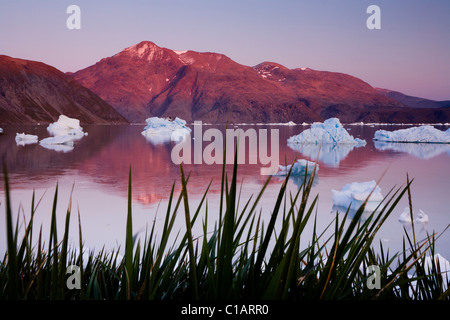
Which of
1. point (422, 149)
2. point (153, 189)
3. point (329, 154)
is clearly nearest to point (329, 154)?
point (329, 154)

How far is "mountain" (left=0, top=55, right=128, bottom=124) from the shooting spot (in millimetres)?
141375

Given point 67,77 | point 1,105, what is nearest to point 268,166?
point 1,105

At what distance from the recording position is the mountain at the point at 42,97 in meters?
141

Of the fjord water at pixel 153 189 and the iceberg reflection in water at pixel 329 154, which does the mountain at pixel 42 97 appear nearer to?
the iceberg reflection in water at pixel 329 154

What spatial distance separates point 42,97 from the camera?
527 ft

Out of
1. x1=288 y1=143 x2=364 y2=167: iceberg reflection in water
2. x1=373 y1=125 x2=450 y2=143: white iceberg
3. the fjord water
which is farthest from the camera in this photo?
x1=373 y1=125 x2=450 y2=143: white iceberg

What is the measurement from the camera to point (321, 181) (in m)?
14.4

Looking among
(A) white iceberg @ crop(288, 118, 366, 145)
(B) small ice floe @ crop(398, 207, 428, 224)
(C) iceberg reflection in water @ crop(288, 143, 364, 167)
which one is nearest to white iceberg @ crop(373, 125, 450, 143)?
(A) white iceberg @ crop(288, 118, 366, 145)

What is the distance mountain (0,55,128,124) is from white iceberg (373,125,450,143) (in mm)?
114040

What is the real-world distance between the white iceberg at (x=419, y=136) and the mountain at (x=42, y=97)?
114 metres

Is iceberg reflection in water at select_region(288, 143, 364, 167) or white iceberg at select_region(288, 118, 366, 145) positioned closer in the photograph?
iceberg reflection in water at select_region(288, 143, 364, 167)

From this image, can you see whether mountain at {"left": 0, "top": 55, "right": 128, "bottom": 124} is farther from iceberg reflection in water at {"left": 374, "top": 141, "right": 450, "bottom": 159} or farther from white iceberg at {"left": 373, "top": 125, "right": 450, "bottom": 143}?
iceberg reflection in water at {"left": 374, "top": 141, "right": 450, "bottom": 159}

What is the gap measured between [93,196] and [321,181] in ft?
24.0
